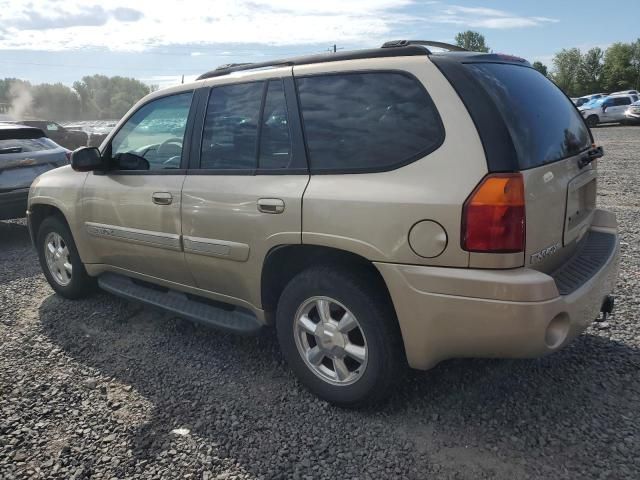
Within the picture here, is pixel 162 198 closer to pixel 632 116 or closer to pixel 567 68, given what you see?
pixel 632 116

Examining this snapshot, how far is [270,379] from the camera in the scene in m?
3.25

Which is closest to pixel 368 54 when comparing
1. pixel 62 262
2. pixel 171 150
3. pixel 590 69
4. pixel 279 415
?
pixel 171 150

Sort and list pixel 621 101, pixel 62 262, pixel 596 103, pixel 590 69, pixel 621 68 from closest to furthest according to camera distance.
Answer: pixel 62 262
pixel 621 101
pixel 596 103
pixel 621 68
pixel 590 69

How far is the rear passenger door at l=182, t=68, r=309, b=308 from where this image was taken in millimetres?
2863

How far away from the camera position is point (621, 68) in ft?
213

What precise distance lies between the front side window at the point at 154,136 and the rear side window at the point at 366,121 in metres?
1.05

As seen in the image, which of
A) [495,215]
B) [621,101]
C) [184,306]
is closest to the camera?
[495,215]

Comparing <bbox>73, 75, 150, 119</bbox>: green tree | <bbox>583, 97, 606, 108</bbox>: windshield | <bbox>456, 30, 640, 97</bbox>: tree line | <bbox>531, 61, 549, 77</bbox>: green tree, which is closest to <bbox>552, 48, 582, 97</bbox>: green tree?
<bbox>456, 30, 640, 97</bbox>: tree line

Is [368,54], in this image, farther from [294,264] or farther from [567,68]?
[567,68]

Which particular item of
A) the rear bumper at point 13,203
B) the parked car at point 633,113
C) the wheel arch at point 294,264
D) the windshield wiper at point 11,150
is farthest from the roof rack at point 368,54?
the parked car at point 633,113

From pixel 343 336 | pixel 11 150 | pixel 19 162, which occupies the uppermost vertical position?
pixel 11 150

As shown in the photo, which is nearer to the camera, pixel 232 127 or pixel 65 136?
pixel 232 127

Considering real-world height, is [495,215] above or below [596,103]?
above

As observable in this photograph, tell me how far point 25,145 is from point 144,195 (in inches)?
190
